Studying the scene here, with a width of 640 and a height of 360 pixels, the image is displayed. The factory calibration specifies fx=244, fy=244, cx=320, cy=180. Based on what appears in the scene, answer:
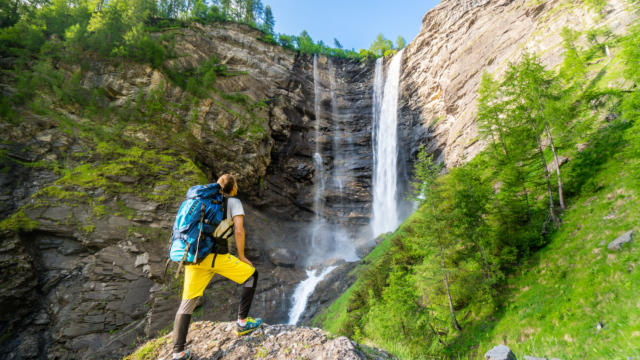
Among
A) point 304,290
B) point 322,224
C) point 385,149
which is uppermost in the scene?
point 385,149

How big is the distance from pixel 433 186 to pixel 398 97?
2729cm

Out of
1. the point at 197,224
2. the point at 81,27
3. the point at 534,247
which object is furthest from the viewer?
the point at 81,27

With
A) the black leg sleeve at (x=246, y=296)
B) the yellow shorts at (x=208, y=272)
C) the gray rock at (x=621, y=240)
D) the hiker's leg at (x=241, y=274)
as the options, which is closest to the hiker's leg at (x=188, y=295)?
the yellow shorts at (x=208, y=272)

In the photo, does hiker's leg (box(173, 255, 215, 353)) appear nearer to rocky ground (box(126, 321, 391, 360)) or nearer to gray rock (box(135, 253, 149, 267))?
rocky ground (box(126, 321, 391, 360))

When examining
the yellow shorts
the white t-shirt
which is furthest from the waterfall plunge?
the white t-shirt

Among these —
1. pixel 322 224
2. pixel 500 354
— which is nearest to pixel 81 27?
pixel 322 224

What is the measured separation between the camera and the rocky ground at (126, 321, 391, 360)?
9.54 feet

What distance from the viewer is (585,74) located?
1339cm

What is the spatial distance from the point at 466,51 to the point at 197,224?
100 feet

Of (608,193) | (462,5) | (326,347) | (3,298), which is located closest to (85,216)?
(3,298)

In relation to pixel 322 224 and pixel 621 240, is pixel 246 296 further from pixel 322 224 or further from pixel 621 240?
pixel 322 224

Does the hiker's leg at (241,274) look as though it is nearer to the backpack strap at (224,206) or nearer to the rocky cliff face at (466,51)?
the backpack strap at (224,206)

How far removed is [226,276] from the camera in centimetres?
313

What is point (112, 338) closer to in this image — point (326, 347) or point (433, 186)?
point (326, 347)
